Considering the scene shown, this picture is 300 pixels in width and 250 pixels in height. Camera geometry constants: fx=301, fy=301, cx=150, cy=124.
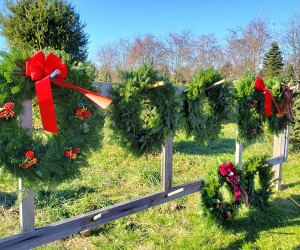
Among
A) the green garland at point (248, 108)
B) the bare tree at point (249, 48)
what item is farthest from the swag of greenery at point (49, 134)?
the bare tree at point (249, 48)

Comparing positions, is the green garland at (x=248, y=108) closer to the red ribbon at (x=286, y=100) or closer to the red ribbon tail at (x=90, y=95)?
the red ribbon at (x=286, y=100)

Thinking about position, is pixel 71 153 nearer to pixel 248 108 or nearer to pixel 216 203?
pixel 216 203

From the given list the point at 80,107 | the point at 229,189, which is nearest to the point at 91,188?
the point at 229,189

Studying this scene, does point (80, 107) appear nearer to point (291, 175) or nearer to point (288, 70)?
point (291, 175)

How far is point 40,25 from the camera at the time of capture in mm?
5844

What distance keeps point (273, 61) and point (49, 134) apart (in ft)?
74.4

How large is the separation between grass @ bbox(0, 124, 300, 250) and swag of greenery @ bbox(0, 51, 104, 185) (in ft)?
2.28

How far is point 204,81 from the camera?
3.02 meters

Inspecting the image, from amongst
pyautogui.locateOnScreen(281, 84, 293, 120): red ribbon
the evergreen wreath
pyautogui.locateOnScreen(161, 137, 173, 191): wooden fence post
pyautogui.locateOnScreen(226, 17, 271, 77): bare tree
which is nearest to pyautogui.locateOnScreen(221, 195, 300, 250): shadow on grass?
the evergreen wreath

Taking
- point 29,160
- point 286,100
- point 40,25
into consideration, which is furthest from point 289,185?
point 40,25

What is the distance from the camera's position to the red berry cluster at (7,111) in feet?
5.54

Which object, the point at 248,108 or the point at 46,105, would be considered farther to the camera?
the point at 248,108

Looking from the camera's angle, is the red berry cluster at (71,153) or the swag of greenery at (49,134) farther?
the red berry cluster at (71,153)

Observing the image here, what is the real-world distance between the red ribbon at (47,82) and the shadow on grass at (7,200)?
95.9 inches
